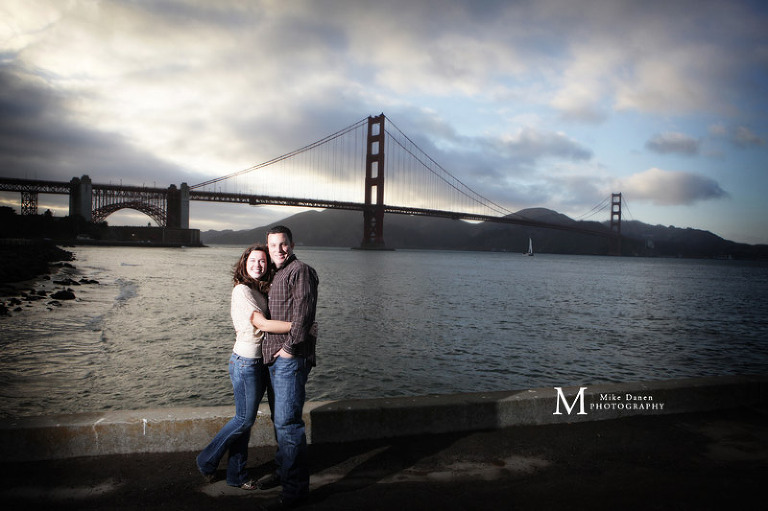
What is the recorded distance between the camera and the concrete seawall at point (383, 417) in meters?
3.12

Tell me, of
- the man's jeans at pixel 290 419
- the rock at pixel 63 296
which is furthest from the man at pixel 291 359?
the rock at pixel 63 296

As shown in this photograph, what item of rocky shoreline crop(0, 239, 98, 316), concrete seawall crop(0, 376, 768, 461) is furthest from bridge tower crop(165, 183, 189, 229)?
concrete seawall crop(0, 376, 768, 461)

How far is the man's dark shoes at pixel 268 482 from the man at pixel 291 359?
6.6 inches

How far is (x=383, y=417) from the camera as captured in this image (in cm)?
357

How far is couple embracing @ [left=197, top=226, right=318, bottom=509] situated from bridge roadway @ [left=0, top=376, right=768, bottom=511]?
159 mm

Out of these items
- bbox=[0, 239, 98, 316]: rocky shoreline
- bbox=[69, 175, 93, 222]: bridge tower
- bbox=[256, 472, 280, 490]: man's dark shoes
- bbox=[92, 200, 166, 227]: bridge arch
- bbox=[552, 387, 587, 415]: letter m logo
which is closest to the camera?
bbox=[256, 472, 280, 490]: man's dark shoes

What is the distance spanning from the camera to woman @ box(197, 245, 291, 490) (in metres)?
2.83

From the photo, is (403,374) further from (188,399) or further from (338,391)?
(188,399)

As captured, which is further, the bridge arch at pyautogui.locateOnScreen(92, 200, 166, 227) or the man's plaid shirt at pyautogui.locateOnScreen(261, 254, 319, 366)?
the bridge arch at pyautogui.locateOnScreen(92, 200, 166, 227)

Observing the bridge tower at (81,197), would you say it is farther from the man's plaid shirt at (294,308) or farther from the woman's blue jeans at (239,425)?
the man's plaid shirt at (294,308)

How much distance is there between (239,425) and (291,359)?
0.57 m

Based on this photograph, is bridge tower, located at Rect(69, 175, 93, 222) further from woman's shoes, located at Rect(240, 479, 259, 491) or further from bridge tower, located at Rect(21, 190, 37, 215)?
woman's shoes, located at Rect(240, 479, 259, 491)

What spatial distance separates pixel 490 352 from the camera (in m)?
10.3

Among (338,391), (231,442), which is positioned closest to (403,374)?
(338,391)
